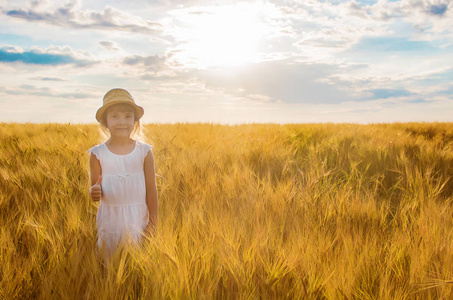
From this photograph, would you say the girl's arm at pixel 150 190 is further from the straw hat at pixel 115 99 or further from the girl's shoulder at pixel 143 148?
the straw hat at pixel 115 99

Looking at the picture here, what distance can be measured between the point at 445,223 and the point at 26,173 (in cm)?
294

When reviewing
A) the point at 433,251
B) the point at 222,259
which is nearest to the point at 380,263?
the point at 433,251

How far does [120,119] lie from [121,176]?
1.08 feet

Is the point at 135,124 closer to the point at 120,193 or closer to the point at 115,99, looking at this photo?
the point at 115,99

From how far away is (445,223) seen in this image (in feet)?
5.81

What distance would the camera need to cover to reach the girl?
1.83 m

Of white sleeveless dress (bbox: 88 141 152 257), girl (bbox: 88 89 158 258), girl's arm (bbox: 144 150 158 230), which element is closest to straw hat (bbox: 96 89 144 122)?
girl (bbox: 88 89 158 258)

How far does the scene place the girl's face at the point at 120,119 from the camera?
1.86m

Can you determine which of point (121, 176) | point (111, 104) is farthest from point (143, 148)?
point (111, 104)

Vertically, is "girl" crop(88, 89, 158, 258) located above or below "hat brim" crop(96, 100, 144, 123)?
below

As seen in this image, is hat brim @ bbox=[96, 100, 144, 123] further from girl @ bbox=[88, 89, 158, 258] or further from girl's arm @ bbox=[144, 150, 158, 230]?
girl's arm @ bbox=[144, 150, 158, 230]

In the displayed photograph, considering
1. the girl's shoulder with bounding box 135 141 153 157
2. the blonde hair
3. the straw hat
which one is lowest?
the girl's shoulder with bounding box 135 141 153 157

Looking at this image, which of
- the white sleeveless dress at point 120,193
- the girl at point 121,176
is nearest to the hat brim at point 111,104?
the girl at point 121,176

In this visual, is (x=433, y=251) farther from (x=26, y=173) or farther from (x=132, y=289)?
(x=26, y=173)
